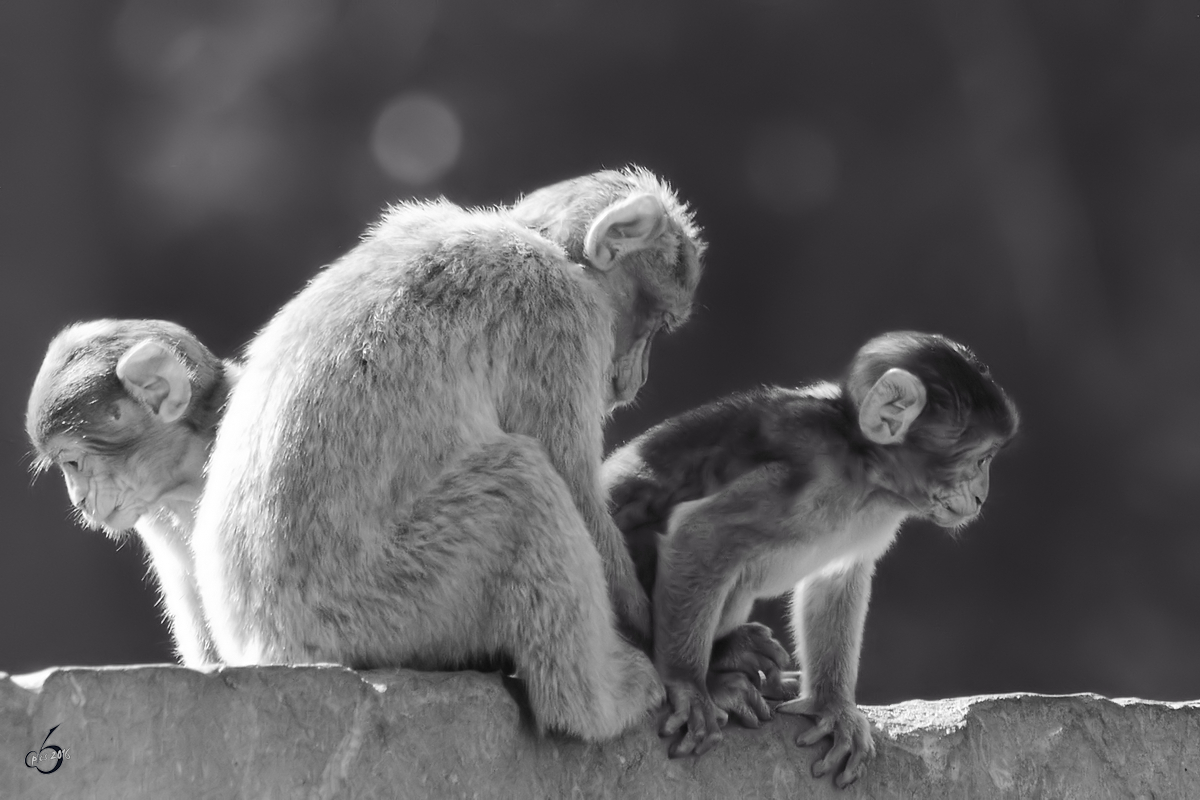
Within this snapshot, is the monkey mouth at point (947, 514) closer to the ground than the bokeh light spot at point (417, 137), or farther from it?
closer to the ground

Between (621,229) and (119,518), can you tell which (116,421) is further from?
(621,229)

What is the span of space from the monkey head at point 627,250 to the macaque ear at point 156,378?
51.9 inches

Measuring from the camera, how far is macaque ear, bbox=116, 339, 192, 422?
496 centimetres

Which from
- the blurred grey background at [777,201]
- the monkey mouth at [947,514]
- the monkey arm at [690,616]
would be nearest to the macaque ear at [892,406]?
the monkey mouth at [947,514]

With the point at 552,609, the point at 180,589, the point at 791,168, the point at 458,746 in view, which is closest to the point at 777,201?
the point at 791,168

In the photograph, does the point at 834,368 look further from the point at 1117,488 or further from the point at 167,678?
the point at 167,678

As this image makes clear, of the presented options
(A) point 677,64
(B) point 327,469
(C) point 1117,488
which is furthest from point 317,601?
(C) point 1117,488

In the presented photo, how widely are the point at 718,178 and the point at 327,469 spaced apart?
6.50m

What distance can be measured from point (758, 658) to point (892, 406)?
956 mm

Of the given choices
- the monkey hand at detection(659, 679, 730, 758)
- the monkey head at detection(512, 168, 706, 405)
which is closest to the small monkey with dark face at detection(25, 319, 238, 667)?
the monkey head at detection(512, 168, 706, 405)

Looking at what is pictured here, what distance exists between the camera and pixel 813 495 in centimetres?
471
